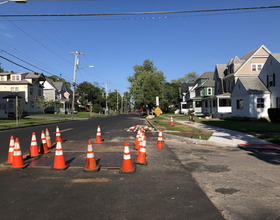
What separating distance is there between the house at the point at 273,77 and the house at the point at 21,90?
1532 inches

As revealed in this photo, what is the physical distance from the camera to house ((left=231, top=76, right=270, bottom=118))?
82.2 ft

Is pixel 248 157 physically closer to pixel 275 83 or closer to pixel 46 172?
pixel 46 172

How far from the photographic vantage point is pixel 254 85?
2636 centimetres

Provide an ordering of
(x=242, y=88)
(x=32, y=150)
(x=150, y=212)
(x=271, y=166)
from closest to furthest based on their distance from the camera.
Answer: (x=150, y=212), (x=271, y=166), (x=32, y=150), (x=242, y=88)

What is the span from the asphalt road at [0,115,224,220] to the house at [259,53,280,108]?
2302 centimetres

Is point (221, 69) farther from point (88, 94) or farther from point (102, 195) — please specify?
point (88, 94)

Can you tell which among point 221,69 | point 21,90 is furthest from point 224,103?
point 21,90

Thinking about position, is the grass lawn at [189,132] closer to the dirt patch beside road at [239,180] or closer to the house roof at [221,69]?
the dirt patch beside road at [239,180]

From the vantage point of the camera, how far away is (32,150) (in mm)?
7359

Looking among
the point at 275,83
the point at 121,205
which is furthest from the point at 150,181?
the point at 275,83

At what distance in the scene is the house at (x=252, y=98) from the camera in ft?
82.2

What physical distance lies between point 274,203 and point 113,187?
9.99 feet

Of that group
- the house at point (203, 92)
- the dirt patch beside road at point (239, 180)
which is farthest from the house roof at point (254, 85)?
the dirt patch beside road at point (239, 180)

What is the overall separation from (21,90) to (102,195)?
4555 centimetres
